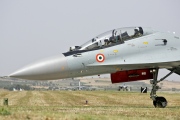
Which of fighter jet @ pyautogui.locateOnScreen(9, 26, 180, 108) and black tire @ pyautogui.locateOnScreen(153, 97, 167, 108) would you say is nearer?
fighter jet @ pyautogui.locateOnScreen(9, 26, 180, 108)

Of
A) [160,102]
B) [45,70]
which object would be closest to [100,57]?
[45,70]

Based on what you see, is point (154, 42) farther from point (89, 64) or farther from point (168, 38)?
point (89, 64)

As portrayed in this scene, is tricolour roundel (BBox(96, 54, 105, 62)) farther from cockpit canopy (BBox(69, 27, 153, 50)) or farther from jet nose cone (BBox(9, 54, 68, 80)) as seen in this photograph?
jet nose cone (BBox(9, 54, 68, 80))

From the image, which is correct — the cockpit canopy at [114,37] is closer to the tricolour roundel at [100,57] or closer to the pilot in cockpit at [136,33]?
the pilot in cockpit at [136,33]

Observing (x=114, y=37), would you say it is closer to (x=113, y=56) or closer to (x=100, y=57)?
(x=113, y=56)

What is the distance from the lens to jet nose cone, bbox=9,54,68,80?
1855 centimetres

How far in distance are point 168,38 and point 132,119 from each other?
28.9 feet

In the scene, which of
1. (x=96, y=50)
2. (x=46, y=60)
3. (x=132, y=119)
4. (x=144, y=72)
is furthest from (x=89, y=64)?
(x=132, y=119)

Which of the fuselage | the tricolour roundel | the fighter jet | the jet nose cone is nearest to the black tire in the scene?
the fighter jet

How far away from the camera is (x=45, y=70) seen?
18.6 metres

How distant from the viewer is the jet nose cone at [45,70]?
1855 centimetres

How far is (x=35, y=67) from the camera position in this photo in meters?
18.7

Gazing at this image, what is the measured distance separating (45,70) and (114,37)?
14.2ft

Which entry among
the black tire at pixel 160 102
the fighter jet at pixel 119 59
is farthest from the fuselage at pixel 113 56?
the black tire at pixel 160 102
